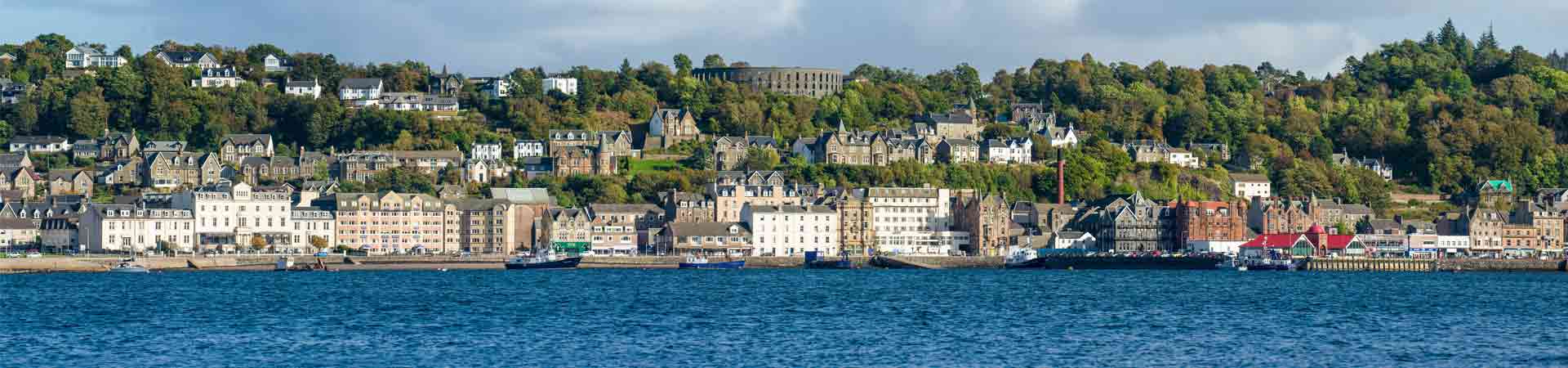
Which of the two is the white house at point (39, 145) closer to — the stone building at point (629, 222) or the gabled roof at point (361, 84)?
the gabled roof at point (361, 84)

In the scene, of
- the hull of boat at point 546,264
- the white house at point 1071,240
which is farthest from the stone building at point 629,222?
the white house at point 1071,240

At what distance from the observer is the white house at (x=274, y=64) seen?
12625cm

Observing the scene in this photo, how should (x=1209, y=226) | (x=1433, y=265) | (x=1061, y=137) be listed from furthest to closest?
(x=1061, y=137), (x=1209, y=226), (x=1433, y=265)

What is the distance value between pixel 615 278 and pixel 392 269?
1293 centimetres

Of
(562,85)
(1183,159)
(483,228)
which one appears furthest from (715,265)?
(562,85)

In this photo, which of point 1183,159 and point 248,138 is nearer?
point 248,138

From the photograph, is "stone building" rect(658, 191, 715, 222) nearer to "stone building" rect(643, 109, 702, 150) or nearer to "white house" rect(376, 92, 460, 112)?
"stone building" rect(643, 109, 702, 150)

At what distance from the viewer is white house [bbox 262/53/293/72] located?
126 m

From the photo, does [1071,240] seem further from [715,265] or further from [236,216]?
[236,216]

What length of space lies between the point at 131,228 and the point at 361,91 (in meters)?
Answer: 35.9

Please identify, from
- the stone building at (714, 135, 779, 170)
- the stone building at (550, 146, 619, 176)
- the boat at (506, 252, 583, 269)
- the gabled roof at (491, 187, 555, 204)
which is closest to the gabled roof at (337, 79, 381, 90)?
the stone building at (550, 146, 619, 176)

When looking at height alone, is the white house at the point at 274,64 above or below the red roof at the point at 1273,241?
above

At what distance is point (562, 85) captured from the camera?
124 metres

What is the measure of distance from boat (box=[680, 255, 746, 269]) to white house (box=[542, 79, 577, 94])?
130 ft
